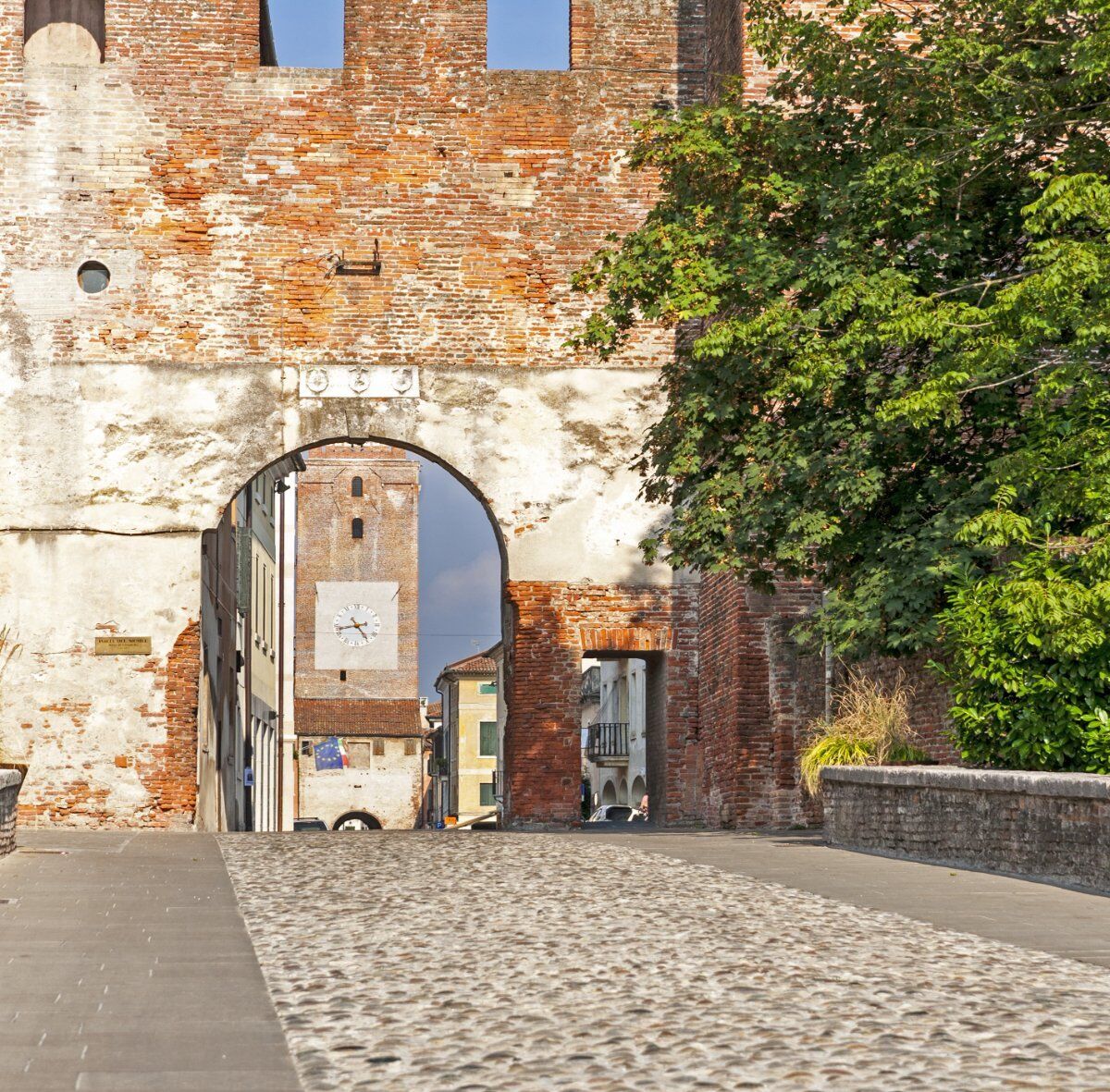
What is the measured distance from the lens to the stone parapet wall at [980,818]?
34.1 ft

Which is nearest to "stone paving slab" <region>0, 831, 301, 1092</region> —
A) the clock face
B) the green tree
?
the green tree

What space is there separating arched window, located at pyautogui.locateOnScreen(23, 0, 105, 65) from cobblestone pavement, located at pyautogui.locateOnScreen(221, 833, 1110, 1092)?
45.6 feet

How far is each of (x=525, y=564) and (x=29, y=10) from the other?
8.85 meters

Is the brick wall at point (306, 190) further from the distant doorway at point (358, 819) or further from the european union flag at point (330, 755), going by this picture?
the distant doorway at point (358, 819)

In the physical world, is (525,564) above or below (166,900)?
above

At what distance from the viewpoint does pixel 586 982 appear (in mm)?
6719

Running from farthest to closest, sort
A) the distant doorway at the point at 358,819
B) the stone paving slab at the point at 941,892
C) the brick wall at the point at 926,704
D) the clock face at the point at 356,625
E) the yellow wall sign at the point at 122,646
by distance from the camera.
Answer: the distant doorway at the point at 358,819 → the clock face at the point at 356,625 → the yellow wall sign at the point at 122,646 → the brick wall at the point at 926,704 → the stone paving slab at the point at 941,892

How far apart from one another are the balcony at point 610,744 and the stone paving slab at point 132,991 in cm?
4849

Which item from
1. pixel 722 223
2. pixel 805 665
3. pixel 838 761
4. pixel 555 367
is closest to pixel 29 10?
pixel 555 367

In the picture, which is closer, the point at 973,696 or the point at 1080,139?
the point at 973,696

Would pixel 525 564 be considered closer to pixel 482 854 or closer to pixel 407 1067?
pixel 482 854

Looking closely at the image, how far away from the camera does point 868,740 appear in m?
15.1

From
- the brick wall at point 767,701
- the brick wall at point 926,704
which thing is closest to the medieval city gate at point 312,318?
the brick wall at point 767,701

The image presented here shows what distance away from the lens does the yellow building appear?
7575 cm
